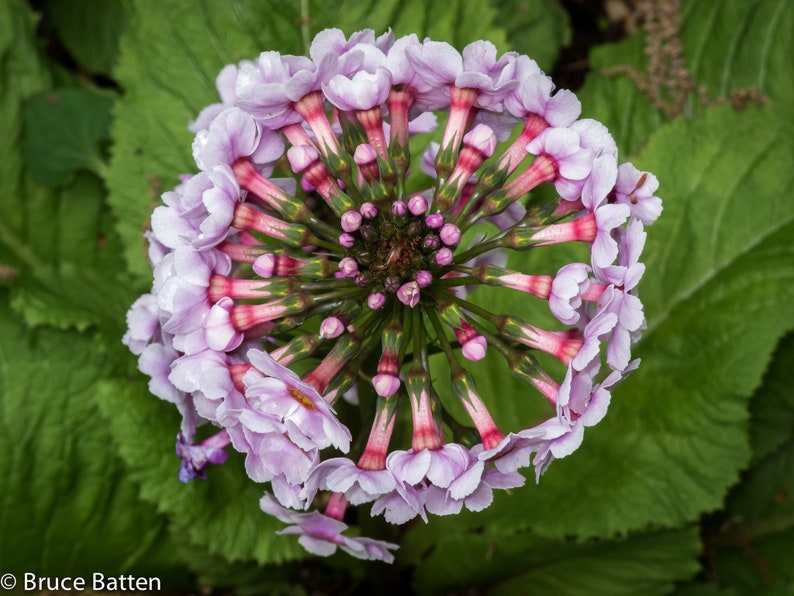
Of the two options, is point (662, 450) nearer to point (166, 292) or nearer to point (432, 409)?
point (432, 409)

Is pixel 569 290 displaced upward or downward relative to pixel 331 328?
upward

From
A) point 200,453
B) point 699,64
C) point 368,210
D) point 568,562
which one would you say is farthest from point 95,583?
point 699,64

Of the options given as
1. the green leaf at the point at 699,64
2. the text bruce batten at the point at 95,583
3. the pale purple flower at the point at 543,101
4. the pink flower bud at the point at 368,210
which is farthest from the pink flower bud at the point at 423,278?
the text bruce batten at the point at 95,583

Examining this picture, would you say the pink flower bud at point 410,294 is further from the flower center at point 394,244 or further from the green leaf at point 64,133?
the green leaf at point 64,133

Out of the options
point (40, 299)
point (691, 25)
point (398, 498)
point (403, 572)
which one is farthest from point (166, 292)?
point (691, 25)

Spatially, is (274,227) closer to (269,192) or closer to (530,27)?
(269,192)

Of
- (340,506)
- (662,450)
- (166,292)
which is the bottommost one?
(662,450)
